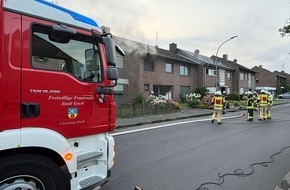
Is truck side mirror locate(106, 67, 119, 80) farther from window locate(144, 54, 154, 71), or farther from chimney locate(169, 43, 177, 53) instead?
chimney locate(169, 43, 177, 53)

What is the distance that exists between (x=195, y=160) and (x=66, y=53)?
13.7ft

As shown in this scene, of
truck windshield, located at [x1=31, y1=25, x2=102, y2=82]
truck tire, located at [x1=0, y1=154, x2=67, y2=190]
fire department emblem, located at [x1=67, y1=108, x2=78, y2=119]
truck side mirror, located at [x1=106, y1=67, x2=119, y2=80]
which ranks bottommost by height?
truck tire, located at [x1=0, y1=154, x2=67, y2=190]

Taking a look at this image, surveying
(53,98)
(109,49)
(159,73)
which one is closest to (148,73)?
(159,73)

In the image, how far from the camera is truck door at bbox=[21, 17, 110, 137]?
3.29m

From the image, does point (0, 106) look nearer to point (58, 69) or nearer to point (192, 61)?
point (58, 69)

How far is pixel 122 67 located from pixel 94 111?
2196cm

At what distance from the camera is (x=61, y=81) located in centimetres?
355

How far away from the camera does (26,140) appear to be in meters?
3.14

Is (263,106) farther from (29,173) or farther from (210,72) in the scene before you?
(210,72)

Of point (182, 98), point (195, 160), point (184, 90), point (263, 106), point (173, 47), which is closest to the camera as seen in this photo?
point (195, 160)

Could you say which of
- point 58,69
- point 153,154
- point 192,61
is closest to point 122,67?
point 192,61

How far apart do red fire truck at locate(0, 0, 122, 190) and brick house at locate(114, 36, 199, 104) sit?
1950 cm

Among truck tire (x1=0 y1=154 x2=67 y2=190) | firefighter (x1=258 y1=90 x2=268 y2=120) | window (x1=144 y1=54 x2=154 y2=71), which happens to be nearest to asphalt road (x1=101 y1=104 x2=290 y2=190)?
truck tire (x1=0 y1=154 x2=67 y2=190)

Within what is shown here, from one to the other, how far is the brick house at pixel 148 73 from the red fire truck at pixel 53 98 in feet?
64.0
